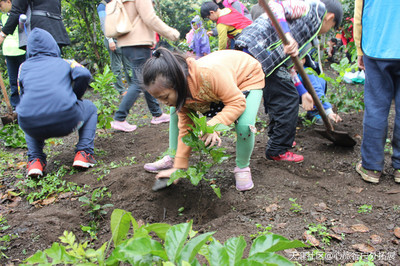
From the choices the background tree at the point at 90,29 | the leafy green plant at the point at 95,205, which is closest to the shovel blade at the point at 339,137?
the leafy green plant at the point at 95,205

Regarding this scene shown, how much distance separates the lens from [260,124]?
4156 mm

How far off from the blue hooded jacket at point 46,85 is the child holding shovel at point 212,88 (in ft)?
3.33

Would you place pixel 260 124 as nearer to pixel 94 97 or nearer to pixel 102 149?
pixel 102 149

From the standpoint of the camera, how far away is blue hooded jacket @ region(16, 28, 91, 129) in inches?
105

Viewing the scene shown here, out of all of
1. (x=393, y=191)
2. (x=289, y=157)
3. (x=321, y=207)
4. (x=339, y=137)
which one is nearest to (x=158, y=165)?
(x=289, y=157)

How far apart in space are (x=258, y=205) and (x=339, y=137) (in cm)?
134

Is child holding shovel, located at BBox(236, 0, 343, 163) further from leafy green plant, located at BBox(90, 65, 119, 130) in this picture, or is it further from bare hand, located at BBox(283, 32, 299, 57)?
leafy green plant, located at BBox(90, 65, 119, 130)

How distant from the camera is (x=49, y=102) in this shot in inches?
105

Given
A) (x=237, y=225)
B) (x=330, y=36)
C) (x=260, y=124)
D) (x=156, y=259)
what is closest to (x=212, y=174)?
(x=237, y=225)

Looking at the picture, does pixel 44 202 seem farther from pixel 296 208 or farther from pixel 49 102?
pixel 296 208

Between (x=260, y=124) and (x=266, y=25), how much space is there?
1693 millimetres

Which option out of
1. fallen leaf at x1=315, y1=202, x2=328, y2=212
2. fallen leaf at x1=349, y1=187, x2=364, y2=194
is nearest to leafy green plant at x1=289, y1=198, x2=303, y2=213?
fallen leaf at x1=315, y1=202, x2=328, y2=212

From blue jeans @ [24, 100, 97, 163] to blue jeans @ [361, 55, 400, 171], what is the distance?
2533mm

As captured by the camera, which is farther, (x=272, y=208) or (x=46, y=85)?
(x=46, y=85)
